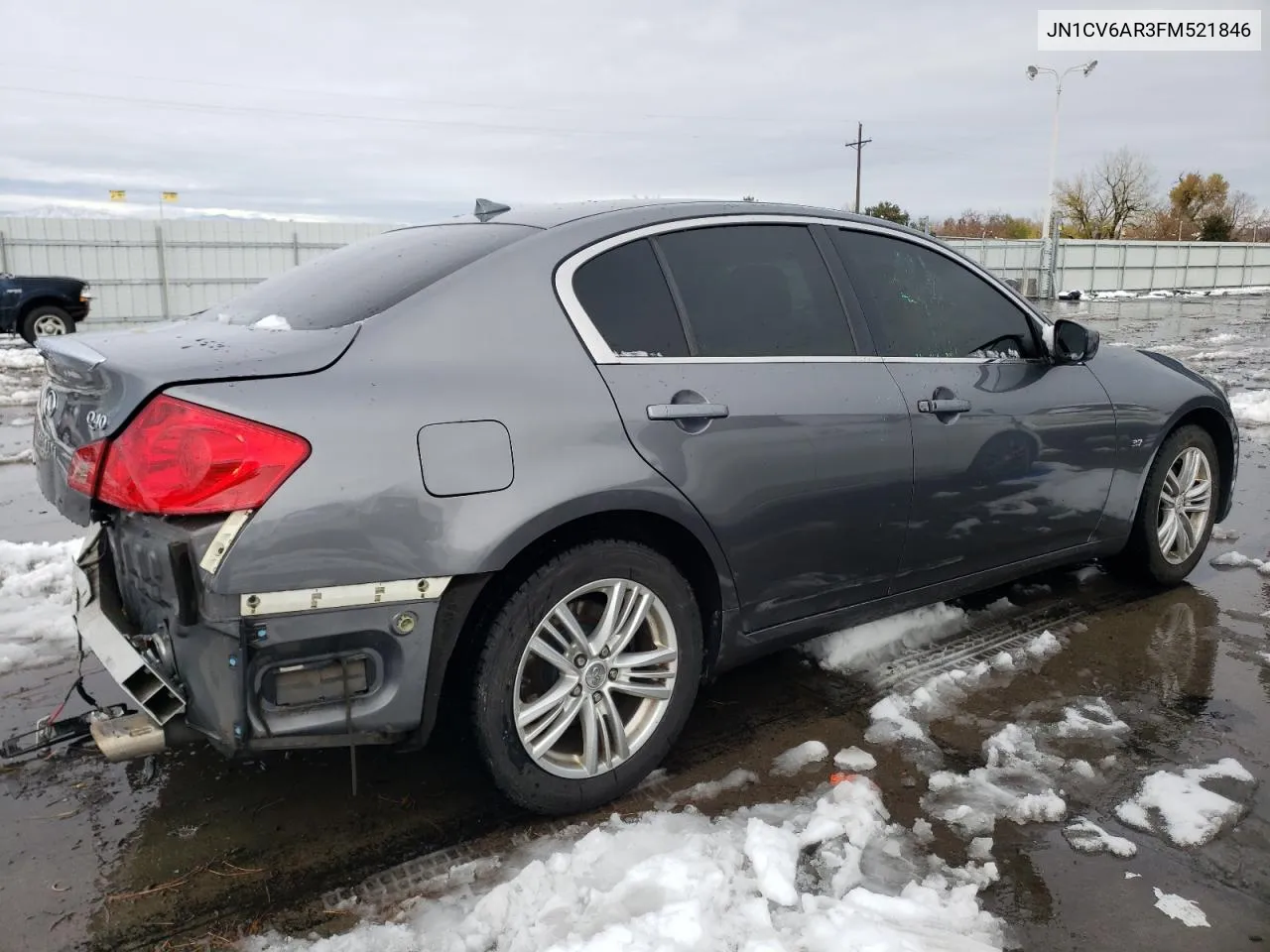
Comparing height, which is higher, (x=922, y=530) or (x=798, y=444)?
(x=798, y=444)

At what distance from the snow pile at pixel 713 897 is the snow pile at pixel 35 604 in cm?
205

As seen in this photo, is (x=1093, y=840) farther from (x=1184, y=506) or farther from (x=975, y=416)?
(x=1184, y=506)

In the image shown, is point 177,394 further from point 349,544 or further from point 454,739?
point 454,739

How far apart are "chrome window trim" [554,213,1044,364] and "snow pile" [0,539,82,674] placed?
2.04 metres

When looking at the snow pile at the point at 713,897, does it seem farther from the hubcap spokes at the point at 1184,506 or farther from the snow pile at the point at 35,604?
the hubcap spokes at the point at 1184,506

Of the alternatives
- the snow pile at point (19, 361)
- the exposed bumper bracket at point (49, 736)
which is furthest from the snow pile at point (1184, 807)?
the snow pile at point (19, 361)

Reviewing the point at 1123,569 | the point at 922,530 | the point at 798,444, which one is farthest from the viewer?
the point at 1123,569

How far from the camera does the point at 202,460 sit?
2.16 metres

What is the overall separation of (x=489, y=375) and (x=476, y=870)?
4.14ft

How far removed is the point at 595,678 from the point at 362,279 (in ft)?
4.36

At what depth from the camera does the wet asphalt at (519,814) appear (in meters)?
2.36

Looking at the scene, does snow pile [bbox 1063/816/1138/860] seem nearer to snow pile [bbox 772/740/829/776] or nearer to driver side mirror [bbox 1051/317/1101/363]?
snow pile [bbox 772/740/829/776]

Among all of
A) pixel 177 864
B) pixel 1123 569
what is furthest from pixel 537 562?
pixel 1123 569

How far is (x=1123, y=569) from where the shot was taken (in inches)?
185
